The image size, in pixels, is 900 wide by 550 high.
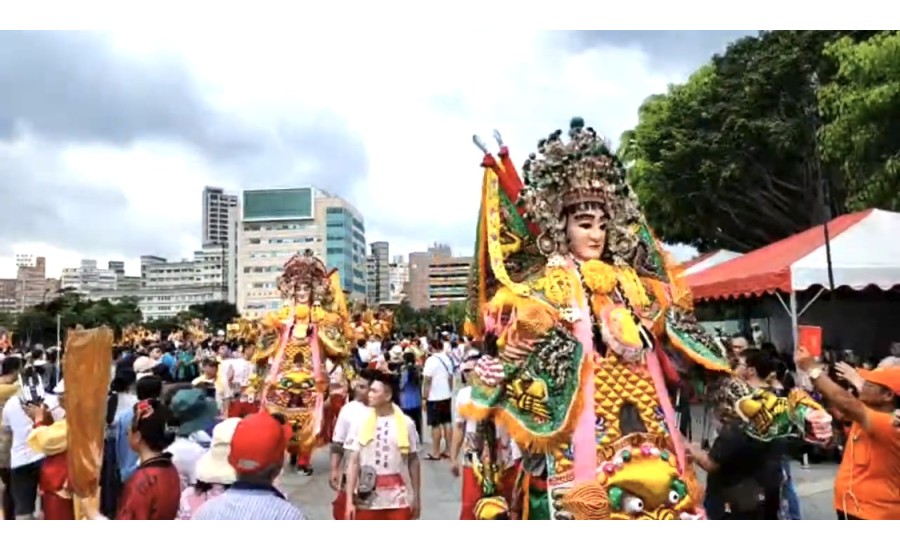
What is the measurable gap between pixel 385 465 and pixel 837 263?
7345mm

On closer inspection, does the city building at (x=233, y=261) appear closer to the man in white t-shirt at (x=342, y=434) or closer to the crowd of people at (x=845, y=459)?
the man in white t-shirt at (x=342, y=434)

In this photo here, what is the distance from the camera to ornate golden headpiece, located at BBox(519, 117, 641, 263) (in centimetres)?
395

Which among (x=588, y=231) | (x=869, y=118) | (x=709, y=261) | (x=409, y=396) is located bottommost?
(x=409, y=396)

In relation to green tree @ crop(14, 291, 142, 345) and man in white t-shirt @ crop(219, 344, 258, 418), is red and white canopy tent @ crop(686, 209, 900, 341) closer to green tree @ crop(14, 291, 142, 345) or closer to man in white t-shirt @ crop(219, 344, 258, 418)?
man in white t-shirt @ crop(219, 344, 258, 418)

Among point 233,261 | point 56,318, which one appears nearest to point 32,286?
point 233,261

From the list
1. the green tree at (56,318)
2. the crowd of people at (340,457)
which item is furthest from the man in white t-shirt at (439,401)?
the green tree at (56,318)

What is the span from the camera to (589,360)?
3.69 meters

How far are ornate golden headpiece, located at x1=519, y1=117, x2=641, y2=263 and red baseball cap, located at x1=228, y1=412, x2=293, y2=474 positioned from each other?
1.73 meters

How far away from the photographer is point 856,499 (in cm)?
391

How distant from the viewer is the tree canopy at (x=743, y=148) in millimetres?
19219

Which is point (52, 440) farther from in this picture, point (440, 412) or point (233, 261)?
point (233, 261)

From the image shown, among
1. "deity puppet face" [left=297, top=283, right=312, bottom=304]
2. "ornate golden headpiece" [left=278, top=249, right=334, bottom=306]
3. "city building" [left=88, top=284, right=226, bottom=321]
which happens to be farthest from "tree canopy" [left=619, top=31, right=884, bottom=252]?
"city building" [left=88, top=284, right=226, bottom=321]

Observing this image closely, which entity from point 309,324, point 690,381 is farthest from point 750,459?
point 309,324

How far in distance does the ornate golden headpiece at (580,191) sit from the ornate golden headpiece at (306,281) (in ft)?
19.1
